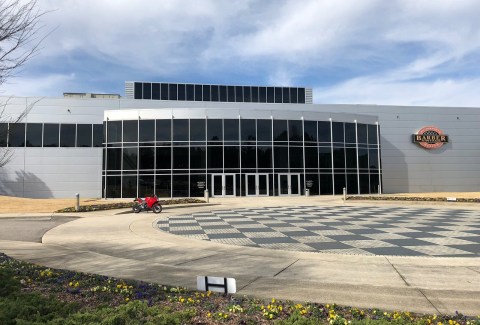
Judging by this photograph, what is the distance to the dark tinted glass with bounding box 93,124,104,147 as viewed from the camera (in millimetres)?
41000

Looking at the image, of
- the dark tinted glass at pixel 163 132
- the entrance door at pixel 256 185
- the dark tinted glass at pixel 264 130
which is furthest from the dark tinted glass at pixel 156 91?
the entrance door at pixel 256 185

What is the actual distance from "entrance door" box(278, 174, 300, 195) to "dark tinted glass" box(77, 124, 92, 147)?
21337 mm

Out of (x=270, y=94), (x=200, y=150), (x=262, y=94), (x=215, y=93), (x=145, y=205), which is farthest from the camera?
(x=270, y=94)

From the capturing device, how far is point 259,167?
122 ft

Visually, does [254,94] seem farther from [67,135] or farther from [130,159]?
[67,135]

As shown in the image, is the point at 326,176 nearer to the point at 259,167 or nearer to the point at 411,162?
the point at 259,167

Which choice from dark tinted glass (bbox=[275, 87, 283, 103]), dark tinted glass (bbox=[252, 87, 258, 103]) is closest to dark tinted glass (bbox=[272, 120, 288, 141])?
dark tinted glass (bbox=[252, 87, 258, 103])

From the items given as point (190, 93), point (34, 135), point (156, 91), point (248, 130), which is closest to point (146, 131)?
point (248, 130)

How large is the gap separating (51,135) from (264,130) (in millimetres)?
23147

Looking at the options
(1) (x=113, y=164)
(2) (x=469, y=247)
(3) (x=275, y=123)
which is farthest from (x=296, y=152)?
(2) (x=469, y=247)

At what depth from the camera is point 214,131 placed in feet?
121

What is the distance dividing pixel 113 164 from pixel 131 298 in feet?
108

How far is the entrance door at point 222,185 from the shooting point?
1425 inches

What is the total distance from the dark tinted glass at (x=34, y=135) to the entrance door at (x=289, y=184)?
26.1 metres
